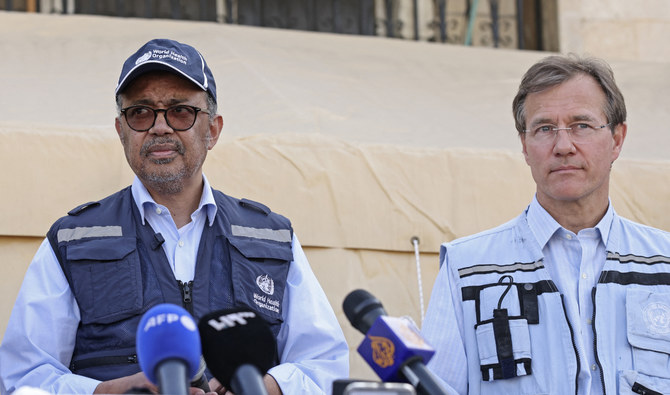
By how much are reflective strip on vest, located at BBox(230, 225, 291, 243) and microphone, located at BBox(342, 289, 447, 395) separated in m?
1.29

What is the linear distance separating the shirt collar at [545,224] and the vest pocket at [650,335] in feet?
0.74

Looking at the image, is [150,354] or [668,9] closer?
[150,354]

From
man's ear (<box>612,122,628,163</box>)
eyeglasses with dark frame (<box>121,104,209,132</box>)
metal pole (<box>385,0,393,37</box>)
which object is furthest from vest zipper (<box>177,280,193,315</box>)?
metal pole (<box>385,0,393,37</box>)

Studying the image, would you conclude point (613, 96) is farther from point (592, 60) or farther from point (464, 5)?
point (464, 5)

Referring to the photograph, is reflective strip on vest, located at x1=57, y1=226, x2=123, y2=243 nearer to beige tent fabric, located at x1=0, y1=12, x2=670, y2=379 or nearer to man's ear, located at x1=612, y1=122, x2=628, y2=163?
beige tent fabric, located at x1=0, y1=12, x2=670, y2=379

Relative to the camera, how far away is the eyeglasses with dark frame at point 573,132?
10.5 feet

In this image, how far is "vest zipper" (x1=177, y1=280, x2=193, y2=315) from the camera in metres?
3.06

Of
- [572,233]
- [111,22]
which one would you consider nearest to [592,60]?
[572,233]

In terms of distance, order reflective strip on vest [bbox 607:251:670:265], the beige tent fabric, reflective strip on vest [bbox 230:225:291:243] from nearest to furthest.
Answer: reflective strip on vest [bbox 607:251:670:265] → reflective strip on vest [bbox 230:225:291:243] → the beige tent fabric

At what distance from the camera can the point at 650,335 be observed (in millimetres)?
3006

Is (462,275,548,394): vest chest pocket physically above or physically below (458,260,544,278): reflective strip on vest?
below

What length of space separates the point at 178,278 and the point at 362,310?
47.2 inches

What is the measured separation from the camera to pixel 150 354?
1824 mm

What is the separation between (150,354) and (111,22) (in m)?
3.89
